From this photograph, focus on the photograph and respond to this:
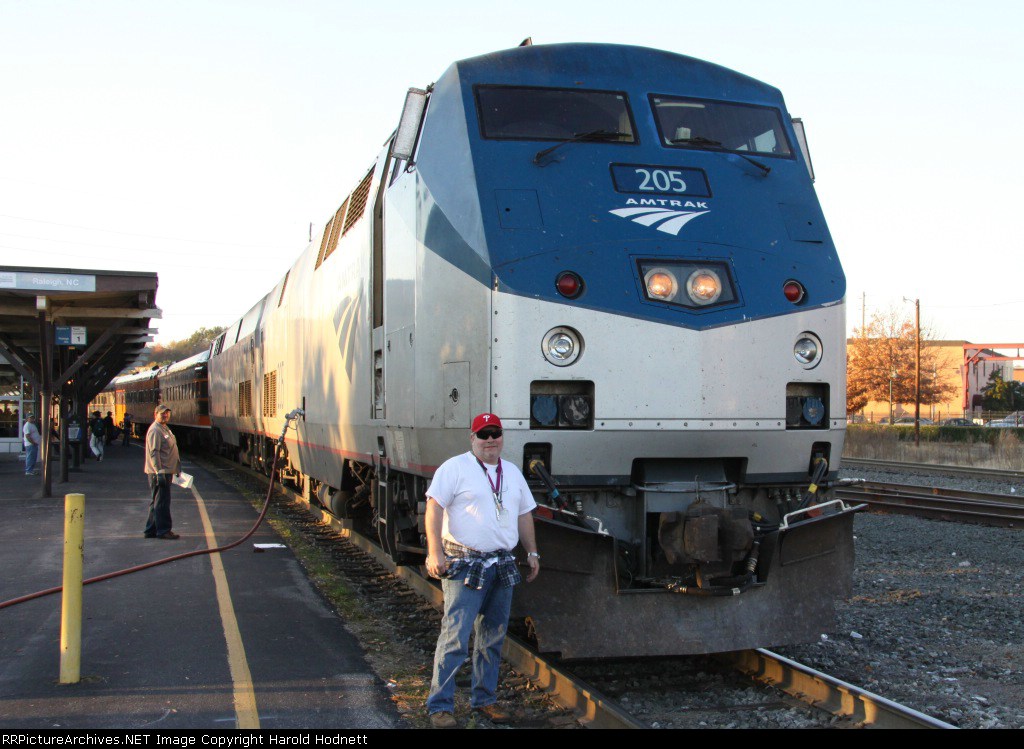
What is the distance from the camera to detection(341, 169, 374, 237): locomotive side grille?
889 cm

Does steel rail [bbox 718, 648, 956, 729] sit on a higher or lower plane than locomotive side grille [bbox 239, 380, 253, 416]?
lower

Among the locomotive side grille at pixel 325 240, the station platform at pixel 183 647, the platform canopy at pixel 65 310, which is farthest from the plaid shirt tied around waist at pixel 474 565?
the platform canopy at pixel 65 310

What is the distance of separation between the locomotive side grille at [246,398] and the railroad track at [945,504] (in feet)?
35.2

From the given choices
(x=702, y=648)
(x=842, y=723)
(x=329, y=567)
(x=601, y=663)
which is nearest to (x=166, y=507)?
(x=329, y=567)

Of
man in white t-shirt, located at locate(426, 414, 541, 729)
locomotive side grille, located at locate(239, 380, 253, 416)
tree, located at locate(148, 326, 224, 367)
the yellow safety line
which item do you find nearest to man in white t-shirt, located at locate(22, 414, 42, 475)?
locomotive side grille, located at locate(239, 380, 253, 416)

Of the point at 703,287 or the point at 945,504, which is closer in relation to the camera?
the point at 703,287

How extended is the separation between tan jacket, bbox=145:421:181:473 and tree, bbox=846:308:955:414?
48.6 metres

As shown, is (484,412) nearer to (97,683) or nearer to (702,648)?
(702,648)

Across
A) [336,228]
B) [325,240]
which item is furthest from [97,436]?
[336,228]

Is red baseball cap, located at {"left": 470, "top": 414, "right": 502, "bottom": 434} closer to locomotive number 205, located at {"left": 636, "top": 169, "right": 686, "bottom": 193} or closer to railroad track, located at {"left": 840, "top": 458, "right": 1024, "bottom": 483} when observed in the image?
locomotive number 205, located at {"left": 636, "top": 169, "right": 686, "bottom": 193}

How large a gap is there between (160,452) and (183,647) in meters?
5.94

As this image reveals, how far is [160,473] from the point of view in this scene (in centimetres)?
1209

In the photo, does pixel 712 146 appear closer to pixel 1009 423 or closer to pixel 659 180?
pixel 659 180

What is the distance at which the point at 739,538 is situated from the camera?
5531mm
